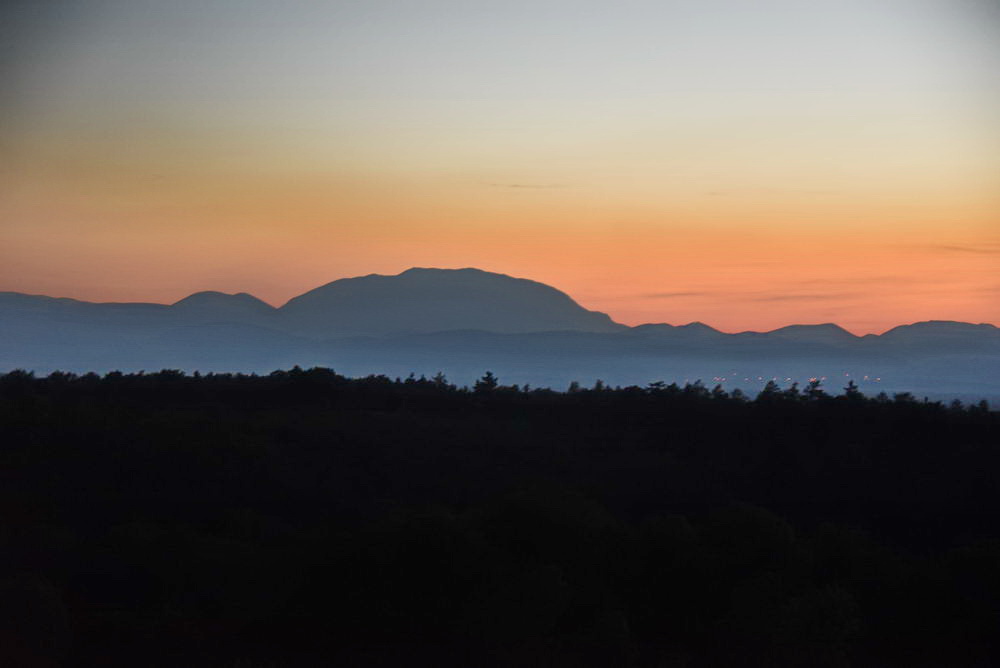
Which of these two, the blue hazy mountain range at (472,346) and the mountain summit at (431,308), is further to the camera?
the mountain summit at (431,308)

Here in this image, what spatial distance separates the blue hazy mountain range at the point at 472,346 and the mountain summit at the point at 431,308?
7.3 inches

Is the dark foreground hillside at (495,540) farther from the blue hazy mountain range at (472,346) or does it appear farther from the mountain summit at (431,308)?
the mountain summit at (431,308)

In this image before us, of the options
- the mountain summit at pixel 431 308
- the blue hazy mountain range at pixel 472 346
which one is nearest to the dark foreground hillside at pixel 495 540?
the blue hazy mountain range at pixel 472 346

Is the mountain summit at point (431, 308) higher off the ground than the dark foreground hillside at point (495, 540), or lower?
higher

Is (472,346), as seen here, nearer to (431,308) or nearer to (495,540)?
(431,308)

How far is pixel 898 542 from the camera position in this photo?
69.2 feet

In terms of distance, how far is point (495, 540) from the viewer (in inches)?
631

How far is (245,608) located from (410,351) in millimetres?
74489

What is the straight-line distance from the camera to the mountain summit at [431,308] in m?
100

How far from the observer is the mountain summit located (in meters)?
100

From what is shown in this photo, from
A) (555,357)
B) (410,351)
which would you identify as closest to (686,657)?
(555,357)

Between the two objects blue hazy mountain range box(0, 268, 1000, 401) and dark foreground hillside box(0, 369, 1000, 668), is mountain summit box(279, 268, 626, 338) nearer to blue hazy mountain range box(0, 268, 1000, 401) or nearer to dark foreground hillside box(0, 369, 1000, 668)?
blue hazy mountain range box(0, 268, 1000, 401)

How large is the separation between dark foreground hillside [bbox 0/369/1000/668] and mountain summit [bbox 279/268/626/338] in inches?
2687

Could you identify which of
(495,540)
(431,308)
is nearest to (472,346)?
(431,308)
